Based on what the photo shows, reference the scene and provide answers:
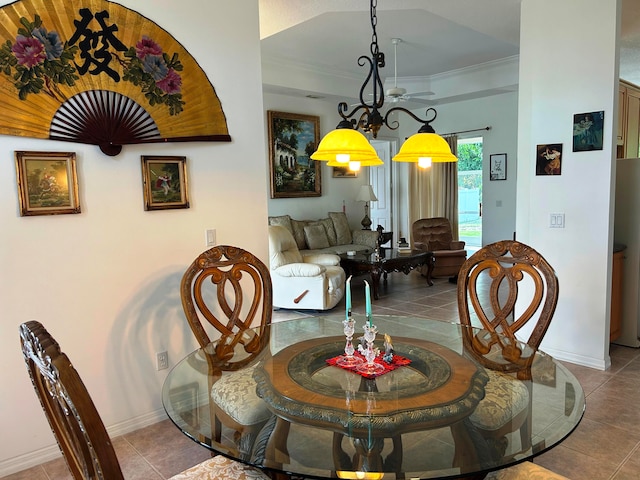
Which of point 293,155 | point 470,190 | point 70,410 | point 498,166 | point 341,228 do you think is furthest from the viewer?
point 470,190

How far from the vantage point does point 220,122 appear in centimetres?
287

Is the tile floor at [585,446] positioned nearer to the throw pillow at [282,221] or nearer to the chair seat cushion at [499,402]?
the chair seat cushion at [499,402]

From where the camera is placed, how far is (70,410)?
0.96m

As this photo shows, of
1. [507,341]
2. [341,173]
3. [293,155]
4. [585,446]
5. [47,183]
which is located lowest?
[585,446]

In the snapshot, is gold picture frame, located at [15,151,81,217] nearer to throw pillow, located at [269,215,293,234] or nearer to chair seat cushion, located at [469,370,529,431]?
chair seat cushion, located at [469,370,529,431]

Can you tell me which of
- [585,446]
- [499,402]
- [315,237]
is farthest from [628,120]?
[499,402]

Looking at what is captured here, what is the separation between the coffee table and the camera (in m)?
5.70

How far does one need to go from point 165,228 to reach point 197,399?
1320 millimetres

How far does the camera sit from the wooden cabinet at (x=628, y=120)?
527 cm

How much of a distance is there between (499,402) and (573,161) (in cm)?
264

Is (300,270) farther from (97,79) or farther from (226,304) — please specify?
(97,79)

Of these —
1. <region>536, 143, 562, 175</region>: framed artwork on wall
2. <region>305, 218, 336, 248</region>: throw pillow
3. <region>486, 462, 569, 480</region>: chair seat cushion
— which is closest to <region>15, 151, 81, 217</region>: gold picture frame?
<region>486, 462, 569, 480</region>: chair seat cushion

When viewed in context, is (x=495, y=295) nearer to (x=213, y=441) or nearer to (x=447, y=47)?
(x=213, y=441)

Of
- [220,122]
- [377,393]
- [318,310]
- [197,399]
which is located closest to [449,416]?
Result: [377,393]
